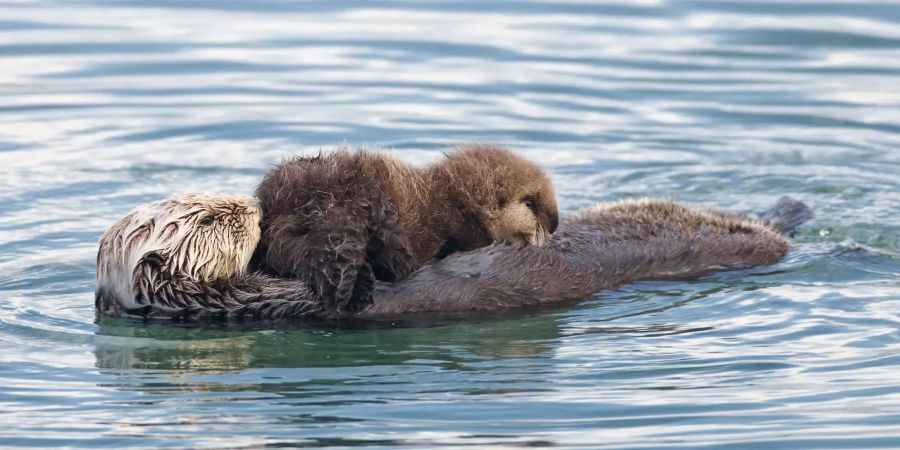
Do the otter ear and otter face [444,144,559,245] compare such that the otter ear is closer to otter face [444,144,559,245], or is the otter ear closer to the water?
the water

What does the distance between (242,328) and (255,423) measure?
46.9 inches

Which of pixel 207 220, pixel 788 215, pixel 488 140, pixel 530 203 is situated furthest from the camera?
pixel 488 140

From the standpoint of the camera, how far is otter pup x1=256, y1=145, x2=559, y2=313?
252 inches

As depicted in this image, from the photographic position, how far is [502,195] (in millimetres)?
7184

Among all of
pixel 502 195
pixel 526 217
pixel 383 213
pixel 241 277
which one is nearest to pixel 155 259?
pixel 241 277

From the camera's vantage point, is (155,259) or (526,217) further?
(526,217)

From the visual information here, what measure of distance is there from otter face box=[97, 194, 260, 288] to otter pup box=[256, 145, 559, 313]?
0.47 ft

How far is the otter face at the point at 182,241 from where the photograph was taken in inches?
260

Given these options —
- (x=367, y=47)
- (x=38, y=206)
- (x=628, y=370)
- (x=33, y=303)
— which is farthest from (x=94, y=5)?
(x=628, y=370)

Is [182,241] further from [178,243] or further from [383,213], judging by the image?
[383,213]

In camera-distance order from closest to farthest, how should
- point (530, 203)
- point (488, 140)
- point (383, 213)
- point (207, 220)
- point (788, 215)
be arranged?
point (383, 213)
point (207, 220)
point (530, 203)
point (788, 215)
point (488, 140)

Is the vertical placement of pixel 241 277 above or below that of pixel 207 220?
below

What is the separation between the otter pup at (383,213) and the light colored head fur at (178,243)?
0.45ft

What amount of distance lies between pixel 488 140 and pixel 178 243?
16.7 ft
